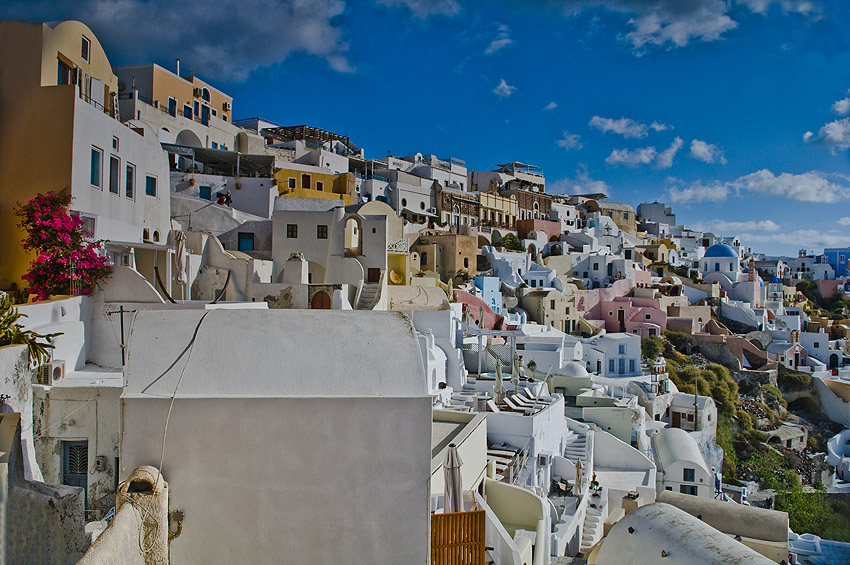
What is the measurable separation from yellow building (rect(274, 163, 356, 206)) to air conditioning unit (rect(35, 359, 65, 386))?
71.0 feet

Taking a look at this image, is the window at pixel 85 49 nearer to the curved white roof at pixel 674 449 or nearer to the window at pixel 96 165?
the window at pixel 96 165

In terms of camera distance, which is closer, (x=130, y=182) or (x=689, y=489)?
(x=130, y=182)

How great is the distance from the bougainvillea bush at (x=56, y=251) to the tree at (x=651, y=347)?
116 ft

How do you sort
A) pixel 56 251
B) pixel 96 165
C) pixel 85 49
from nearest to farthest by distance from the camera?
pixel 56 251 → pixel 96 165 → pixel 85 49

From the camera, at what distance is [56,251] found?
10.5 meters

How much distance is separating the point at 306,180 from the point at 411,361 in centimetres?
2974

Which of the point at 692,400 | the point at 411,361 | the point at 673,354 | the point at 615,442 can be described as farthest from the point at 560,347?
the point at 411,361

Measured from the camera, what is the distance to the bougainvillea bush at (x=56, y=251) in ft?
33.7

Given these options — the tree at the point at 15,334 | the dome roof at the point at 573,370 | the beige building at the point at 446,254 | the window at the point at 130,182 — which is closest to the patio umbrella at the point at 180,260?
the window at the point at 130,182

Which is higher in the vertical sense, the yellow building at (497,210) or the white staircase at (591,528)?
the yellow building at (497,210)

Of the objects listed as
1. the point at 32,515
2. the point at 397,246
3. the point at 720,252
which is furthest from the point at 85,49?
the point at 720,252

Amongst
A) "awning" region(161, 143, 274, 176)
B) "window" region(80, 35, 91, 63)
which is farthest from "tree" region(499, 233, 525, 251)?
"window" region(80, 35, 91, 63)

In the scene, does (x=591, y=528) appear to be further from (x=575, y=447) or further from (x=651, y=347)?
(x=651, y=347)

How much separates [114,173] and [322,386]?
11.4m
